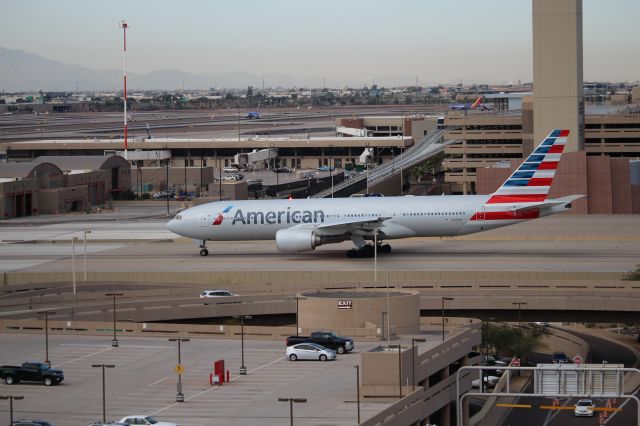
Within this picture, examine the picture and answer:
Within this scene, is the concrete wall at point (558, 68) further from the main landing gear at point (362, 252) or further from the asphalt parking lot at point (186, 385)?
the asphalt parking lot at point (186, 385)

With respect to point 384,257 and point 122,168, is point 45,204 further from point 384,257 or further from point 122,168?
point 384,257

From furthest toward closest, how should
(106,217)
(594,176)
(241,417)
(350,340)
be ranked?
(106,217) < (594,176) < (350,340) < (241,417)

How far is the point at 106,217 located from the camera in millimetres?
116750

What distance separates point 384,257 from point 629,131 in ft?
204

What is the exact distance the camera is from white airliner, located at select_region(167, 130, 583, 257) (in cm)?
7806

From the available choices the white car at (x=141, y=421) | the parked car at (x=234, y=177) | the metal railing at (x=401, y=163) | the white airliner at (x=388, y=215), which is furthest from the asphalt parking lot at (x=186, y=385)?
Result: the parked car at (x=234, y=177)

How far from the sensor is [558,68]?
112812 millimetres

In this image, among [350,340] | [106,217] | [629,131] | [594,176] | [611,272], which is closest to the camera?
[350,340]

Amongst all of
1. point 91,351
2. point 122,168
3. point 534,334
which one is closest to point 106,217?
point 122,168

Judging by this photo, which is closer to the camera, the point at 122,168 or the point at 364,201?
the point at 364,201

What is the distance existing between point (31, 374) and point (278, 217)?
3696 centimetres

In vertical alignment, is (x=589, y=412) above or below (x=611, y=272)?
below

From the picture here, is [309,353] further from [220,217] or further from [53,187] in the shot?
[53,187]

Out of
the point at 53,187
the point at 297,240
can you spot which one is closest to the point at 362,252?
the point at 297,240
